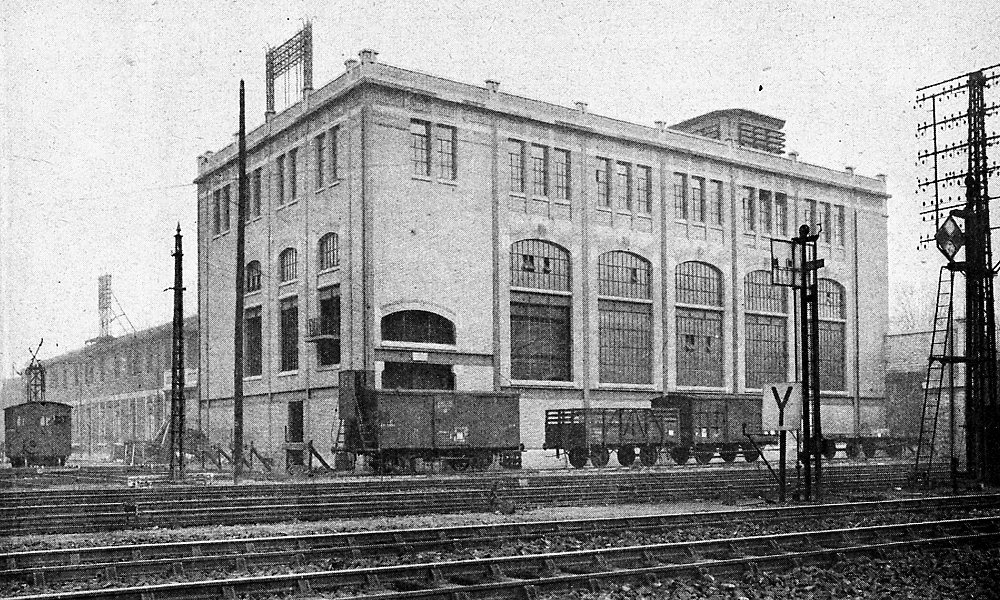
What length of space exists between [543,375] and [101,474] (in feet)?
54.8

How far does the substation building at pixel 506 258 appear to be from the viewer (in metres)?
37.0

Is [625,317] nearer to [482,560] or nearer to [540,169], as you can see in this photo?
[540,169]

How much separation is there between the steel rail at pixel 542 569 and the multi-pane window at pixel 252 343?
110 feet

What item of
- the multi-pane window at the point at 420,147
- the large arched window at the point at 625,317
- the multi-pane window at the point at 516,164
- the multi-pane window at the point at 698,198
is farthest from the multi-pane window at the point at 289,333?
the multi-pane window at the point at 698,198

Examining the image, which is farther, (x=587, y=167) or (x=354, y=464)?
(x=587, y=167)

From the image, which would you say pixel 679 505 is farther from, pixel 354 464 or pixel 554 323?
pixel 554 323

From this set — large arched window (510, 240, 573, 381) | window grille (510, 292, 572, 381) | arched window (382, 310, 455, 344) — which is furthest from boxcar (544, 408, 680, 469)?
arched window (382, 310, 455, 344)

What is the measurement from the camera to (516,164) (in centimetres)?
4031

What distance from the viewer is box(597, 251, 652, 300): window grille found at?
4266 centimetres

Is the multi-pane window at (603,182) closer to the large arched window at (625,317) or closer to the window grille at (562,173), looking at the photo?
the window grille at (562,173)

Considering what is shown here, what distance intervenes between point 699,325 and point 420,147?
1605 centimetres

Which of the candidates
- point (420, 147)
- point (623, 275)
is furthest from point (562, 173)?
point (420, 147)

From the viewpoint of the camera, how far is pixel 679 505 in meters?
19.7

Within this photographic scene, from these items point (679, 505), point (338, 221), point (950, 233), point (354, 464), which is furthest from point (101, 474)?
point (950, 233)
